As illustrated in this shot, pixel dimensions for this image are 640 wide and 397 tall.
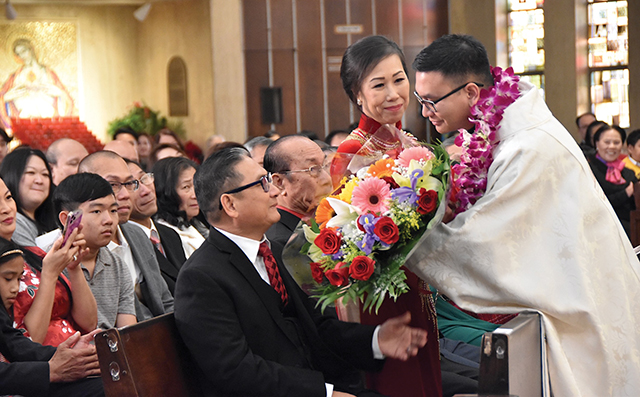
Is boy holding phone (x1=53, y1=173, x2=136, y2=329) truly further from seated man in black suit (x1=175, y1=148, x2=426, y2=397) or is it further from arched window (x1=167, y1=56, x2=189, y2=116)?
arched window (x1=167, y1=56, x2=189, y2=116)

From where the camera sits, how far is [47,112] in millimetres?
15523

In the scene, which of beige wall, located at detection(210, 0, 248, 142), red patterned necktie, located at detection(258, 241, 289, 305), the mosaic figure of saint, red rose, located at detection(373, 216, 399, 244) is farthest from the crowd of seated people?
the mosaic figure of saint

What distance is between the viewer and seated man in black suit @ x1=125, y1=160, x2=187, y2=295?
4043 mm

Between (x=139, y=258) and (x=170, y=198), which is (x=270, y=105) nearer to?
(x=170, y=198)

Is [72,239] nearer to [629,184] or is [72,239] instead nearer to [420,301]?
[420,301]

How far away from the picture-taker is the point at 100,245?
3.26 m

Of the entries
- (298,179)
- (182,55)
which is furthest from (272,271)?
(182,55)

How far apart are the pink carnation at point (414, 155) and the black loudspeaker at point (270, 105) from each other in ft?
38.1

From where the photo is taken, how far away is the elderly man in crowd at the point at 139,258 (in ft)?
12.0

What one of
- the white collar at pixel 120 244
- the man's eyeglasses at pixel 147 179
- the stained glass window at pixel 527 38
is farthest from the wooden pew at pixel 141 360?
the stained glass window at pixel 527 38

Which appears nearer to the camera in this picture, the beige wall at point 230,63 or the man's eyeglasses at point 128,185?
the man's eyeglasses at point 128,185

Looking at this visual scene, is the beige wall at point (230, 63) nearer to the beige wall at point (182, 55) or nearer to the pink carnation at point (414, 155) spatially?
the beige wall at point (182, 55)

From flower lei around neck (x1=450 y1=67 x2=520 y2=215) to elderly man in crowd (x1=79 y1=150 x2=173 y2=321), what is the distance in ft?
6.16

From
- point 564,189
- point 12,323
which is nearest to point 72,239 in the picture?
point 12,323
